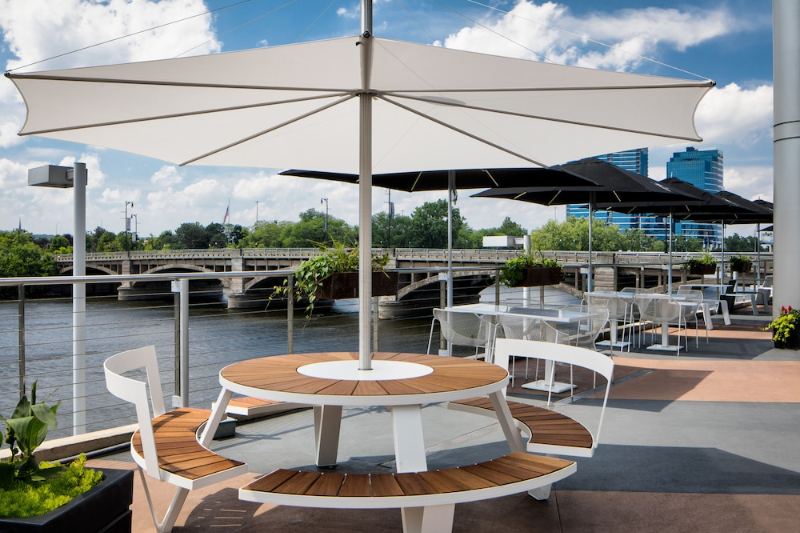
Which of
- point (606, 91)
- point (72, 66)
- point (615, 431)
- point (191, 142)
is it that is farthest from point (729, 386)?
point (72, 66)

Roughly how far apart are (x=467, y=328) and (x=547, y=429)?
2.99 m

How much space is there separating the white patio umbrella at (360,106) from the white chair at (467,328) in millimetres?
2154

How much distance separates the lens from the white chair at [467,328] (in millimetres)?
5742

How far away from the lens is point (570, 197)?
9406 mm

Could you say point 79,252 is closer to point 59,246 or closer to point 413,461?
point 413,461

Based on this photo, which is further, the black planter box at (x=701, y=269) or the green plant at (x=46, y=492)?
the black planter box at (x=701, y=269)

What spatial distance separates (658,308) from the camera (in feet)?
26.2

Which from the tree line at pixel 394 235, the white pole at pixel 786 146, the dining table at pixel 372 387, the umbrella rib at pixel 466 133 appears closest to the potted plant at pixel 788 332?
the white pole at pixel 786 146

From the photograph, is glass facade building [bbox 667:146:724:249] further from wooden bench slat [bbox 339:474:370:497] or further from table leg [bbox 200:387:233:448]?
wooden bench slat [bbox 339:474:370:497]

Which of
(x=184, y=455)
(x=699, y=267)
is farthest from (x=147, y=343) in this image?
(x=184, y=455)

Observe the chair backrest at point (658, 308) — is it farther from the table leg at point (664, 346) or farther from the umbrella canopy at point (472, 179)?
the umbrella canopy at point (472, 179)

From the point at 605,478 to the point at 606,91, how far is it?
76.8 inches

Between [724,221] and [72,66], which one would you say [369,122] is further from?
[724,221]

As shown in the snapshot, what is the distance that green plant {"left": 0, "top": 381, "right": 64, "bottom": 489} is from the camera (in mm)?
1870
